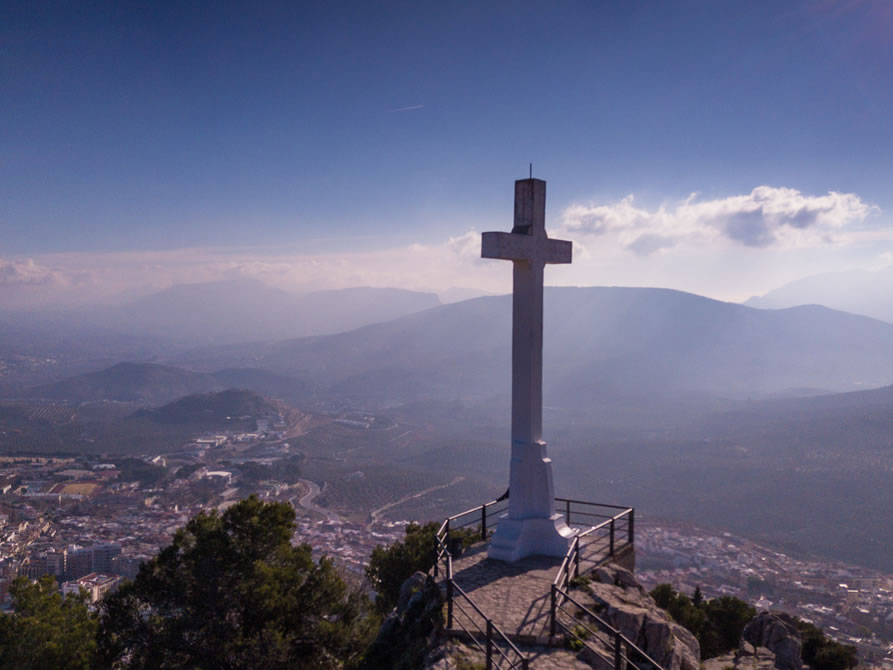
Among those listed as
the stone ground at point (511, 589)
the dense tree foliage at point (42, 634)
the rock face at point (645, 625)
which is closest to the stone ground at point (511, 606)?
the stone ground at point (511, 589)

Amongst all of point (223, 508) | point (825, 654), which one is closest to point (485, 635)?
point (825, 654)

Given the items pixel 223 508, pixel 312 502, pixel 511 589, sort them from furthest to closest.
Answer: pixel 312 502, pixel 223 508, pixel 511 589

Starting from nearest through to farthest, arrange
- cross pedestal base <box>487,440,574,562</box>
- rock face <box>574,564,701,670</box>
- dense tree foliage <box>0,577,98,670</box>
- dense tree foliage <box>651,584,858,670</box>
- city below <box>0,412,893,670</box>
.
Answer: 1. rock face <box>574,564,701,670</box>
2. dense tree foliage <box>0,577,98,670</box>
3. dense tree foliage <box>651,584,858,670</box>
4. cross pedestal base <box>487,440,574,562</box>
5. city below <box>0,412,893,670</box>

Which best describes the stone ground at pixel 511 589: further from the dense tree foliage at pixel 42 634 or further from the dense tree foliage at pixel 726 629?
the dense tree foliage at pixel 42 634

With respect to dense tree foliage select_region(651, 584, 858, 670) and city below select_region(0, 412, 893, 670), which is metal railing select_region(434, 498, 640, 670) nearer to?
dense tree foliage select_region(651, 584, 858, 670)

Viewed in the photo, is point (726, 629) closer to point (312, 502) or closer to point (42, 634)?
point (42, 634)

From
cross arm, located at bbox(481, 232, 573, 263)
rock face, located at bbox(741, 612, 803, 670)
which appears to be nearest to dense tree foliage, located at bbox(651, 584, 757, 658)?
rock face, located at bbox(741, 612, 803, 670)

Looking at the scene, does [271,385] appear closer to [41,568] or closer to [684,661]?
[41,568]
